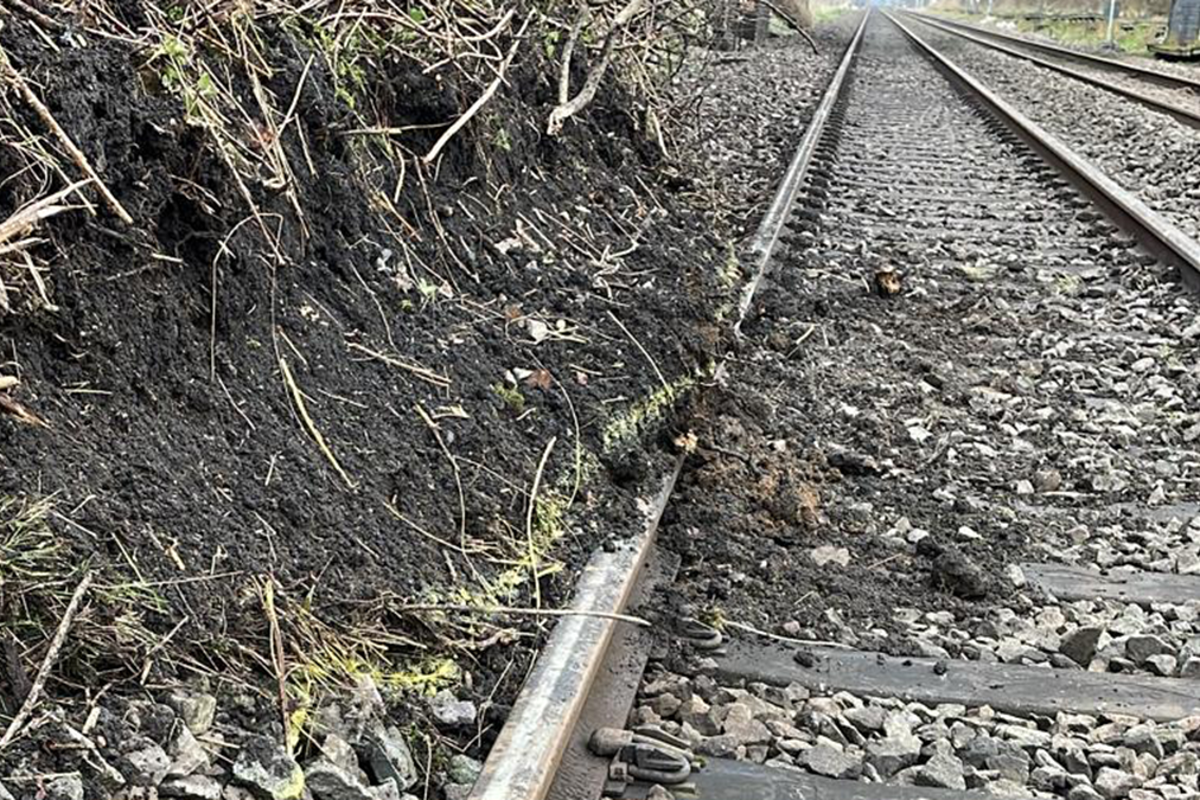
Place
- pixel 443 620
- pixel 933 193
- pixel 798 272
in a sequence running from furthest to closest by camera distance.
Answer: pixel 933 193 < pixel 798 272 < pixel 443 620

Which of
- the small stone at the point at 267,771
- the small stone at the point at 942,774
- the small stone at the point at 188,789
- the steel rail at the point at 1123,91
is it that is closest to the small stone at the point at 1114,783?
the small stone at the point at 942,774

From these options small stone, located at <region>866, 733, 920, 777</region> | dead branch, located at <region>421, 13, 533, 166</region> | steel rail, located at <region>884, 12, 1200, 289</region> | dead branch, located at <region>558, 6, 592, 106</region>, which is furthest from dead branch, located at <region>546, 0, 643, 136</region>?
small stone, located at <region>866, 733, 920, 777</region>

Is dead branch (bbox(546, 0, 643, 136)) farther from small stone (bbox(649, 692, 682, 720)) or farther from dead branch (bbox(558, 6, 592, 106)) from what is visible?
small stone (bbox(649, 692, 682, 720))

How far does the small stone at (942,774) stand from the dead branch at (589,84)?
3.60 m

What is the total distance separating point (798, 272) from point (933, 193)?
321 cm

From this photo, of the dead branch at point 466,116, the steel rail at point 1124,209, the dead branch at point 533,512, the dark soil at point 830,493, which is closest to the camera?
the dead branch at point 533,512

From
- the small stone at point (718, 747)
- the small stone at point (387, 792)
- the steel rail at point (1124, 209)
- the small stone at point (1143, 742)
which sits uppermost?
the small stone at point (387, 792)

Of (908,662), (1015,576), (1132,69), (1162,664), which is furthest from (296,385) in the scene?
(1132,69)

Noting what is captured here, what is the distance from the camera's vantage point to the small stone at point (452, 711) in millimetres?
2262

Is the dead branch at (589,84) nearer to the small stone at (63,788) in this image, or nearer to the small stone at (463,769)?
the small stone at (463,769)

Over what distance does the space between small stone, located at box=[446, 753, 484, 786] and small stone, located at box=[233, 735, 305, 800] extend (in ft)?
0.88

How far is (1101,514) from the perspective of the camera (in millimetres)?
3510

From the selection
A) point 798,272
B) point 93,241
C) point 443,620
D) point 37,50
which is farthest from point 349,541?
point 798,272

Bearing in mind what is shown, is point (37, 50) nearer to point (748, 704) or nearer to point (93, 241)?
point (93, 241)
